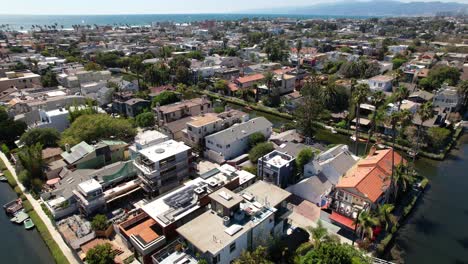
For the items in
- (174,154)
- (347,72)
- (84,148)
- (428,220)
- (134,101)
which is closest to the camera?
(428,220)

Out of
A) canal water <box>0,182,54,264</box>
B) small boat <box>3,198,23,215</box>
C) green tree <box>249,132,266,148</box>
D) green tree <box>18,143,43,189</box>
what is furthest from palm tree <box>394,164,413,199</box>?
green tree <box>18,143,43,189</box>

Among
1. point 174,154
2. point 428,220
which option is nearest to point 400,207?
point 428,220

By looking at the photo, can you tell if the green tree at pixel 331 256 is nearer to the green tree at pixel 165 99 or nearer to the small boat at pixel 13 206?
the small boat at pixel 13 206

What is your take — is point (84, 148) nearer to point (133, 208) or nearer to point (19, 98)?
point (133, 208)

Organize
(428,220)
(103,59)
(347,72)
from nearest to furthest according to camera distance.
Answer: (428,220)
(347,72)
(103,59)

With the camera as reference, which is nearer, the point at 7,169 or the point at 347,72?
the point at 7,169

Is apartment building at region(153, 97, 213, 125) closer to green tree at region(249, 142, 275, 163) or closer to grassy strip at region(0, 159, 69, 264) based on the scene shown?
green tree at region(249, 142, 275, 163)

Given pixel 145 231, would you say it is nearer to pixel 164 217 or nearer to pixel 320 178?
pixel 164 217

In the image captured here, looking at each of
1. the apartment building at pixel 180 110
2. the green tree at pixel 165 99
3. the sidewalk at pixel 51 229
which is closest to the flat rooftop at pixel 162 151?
the sidewalk at pixel 51 229
